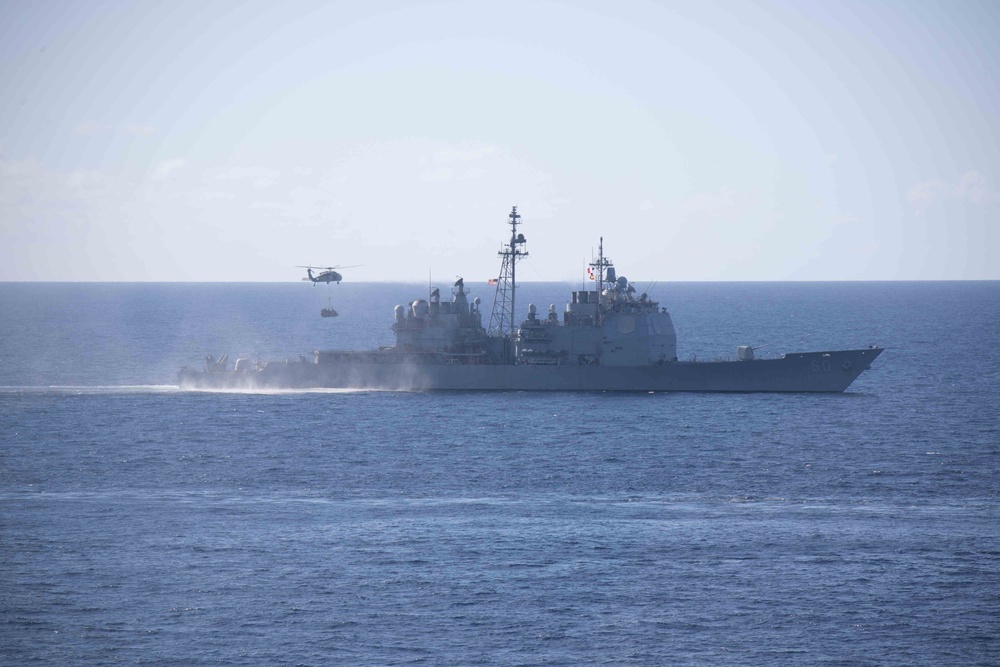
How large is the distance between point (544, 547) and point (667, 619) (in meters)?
6.40

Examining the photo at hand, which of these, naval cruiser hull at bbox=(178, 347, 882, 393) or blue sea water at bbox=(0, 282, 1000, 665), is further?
naval cruiser hull at bbox=(178, 347, 882, 393)

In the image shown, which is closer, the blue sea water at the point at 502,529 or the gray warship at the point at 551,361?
the blue sea water at the point at 502,529

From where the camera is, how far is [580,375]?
2591 inches

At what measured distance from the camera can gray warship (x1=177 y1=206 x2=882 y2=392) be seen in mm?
65062

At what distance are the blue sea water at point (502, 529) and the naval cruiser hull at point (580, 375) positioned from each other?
1.78 meters

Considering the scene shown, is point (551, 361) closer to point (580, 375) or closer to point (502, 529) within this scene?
point (580, 375)

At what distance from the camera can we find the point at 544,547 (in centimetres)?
3347

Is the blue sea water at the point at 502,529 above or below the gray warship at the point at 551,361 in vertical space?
below

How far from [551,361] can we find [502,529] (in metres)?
31.7

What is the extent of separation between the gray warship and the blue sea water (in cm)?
203

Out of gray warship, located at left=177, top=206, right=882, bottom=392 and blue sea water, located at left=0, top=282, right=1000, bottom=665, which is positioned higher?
gray warship, located at left=177, top=206, right=882, bottom=392

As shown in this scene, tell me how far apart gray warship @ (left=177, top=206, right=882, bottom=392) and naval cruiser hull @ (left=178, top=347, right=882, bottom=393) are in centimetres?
6

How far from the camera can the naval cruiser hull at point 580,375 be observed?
213 feet

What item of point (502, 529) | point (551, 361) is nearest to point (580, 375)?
point (551, 361)
